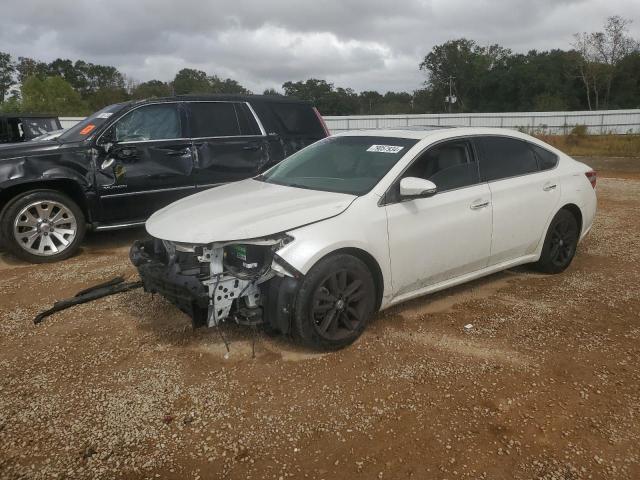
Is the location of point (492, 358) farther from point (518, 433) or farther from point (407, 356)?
point (518, 433)

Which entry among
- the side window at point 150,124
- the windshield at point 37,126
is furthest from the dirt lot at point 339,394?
the windshield at point 37,126

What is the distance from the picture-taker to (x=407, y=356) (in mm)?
3461

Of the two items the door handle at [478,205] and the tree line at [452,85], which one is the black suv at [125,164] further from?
the tree line at [452,85]

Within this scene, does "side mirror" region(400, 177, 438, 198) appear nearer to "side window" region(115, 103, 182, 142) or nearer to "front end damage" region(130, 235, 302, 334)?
"front end damage" region(130, 235, 302, 334)

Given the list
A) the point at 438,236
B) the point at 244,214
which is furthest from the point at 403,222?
the point at 244,214

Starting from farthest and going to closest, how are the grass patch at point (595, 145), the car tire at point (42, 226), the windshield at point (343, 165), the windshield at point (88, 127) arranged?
the grass patch at point (595, 145), the windshield at point (88, 127), the car tire at point (42, 226), the windshield at point (343, 165)

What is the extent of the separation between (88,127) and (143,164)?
2.70ft

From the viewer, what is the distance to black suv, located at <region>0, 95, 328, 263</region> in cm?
559

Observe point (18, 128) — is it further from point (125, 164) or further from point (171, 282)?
point (171, 282)

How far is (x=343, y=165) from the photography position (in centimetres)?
419

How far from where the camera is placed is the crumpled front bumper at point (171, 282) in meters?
3.14

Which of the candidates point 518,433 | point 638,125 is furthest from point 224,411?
point 638,125

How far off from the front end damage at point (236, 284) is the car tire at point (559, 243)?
9.64ft

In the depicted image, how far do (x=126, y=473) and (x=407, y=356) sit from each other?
6.19ft
